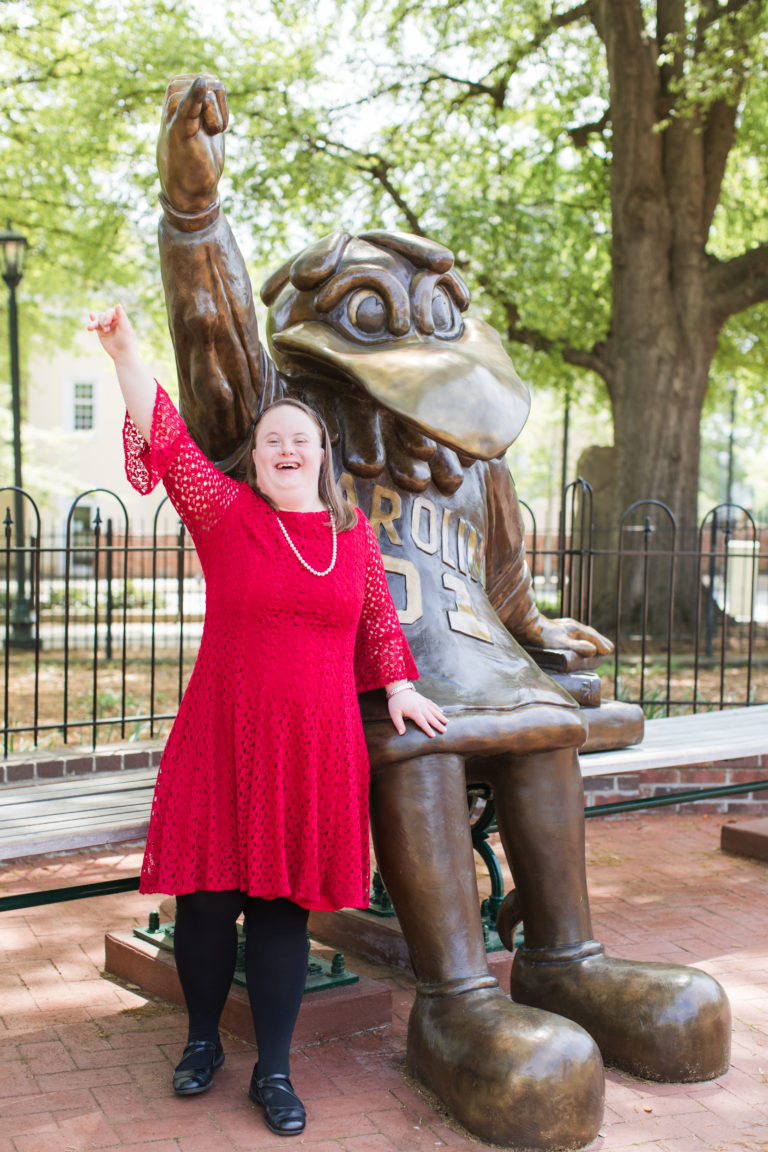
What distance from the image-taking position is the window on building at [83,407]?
31.1 m

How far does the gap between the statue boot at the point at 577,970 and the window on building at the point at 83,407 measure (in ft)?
97.4

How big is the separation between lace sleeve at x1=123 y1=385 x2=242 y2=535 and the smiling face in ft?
0.37

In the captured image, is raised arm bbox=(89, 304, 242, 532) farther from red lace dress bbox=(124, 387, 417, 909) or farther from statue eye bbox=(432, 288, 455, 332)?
statue eye bbox=(432, 288, 455, 332)

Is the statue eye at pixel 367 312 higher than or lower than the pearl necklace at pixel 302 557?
higher

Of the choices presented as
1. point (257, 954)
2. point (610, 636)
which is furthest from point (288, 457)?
point (610, 636)

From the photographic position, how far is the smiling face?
8.58ft

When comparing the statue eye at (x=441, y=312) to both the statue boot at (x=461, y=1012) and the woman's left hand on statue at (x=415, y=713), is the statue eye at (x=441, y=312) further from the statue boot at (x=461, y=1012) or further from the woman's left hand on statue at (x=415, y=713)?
the statue boot at (x=461, y=1012)

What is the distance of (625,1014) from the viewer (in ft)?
9.09

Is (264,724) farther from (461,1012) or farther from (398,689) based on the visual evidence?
(461,1012)

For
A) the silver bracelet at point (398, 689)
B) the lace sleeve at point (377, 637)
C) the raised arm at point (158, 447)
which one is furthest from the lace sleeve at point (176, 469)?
the silver bracelet at point (398, 689)

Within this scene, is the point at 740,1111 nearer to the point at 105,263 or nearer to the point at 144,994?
the point at 144,994

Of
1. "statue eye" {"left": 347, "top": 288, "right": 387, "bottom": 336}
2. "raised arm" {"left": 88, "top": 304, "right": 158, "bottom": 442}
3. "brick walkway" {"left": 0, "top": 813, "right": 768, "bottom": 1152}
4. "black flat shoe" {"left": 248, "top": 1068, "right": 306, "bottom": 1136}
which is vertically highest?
"statue eye" {"left": 347, "top": 288, "right": 387, "bottom": 336}

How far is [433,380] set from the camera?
2854 millimetres

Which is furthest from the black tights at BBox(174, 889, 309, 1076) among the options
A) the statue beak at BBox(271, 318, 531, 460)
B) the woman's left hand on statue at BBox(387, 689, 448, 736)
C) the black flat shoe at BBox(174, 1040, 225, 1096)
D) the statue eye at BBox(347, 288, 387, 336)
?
the statue eye at BBox(347, 288, 387, 336)
